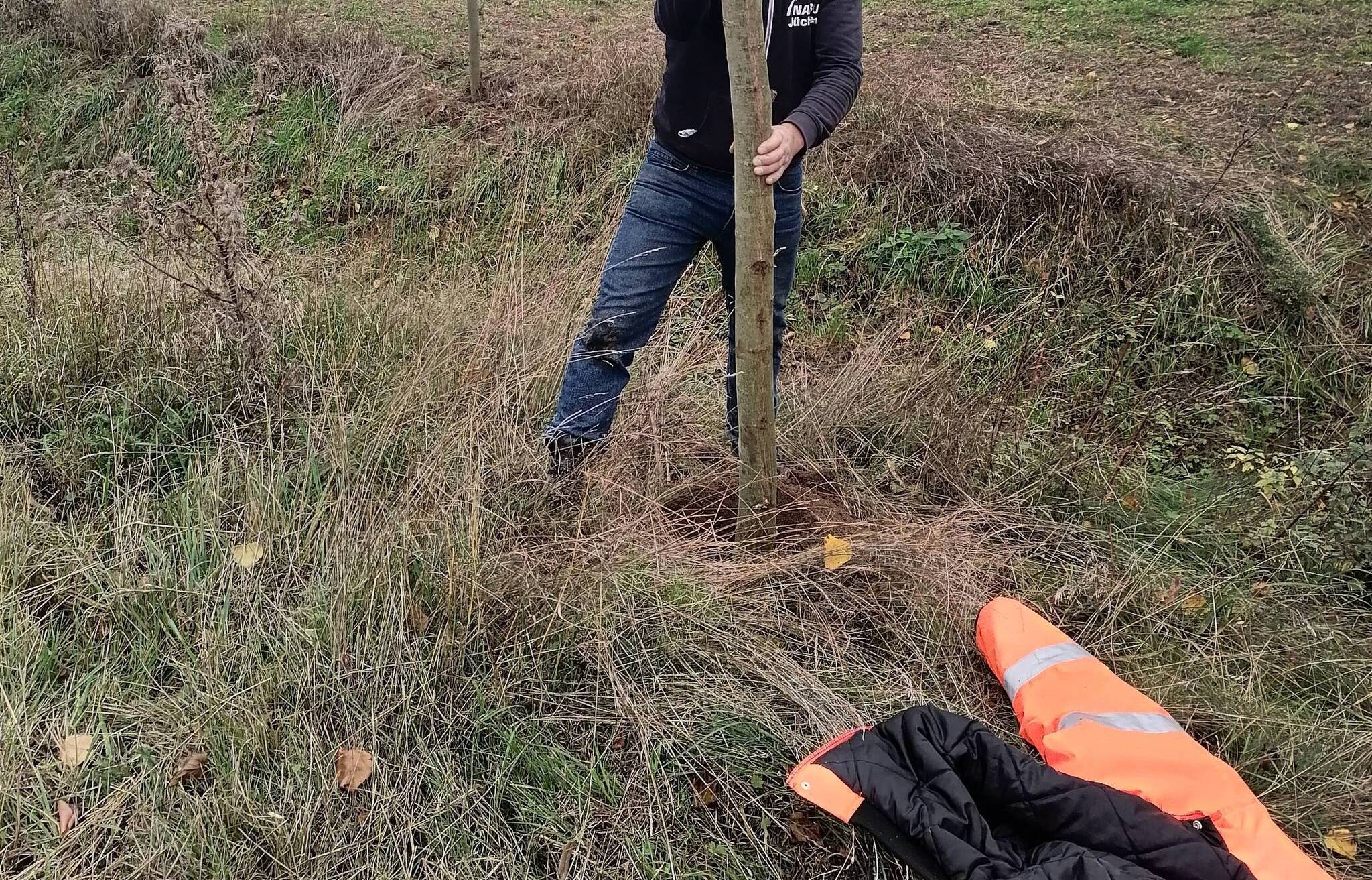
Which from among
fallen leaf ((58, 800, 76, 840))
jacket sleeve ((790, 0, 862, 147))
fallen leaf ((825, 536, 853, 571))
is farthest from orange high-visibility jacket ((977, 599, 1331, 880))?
fallen leaf ((58, 800, 76, 840))

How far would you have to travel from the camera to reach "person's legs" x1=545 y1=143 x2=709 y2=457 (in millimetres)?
2223

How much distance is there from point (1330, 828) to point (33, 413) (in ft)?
11.6

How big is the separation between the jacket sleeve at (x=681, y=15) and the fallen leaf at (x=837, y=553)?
1.35m

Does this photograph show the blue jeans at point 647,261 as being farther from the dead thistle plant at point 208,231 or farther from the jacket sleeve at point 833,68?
the dead thistle plant at point 208,231

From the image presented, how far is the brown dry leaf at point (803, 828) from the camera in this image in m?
1.79

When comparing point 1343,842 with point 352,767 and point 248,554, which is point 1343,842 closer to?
point 352,767

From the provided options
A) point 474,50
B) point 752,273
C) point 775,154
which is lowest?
point 752,273

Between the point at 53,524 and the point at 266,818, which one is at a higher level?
the point at 53,524

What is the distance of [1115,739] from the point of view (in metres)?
1.89

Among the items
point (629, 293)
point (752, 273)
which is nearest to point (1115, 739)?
point (752, 273)

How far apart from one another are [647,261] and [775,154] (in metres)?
0.50

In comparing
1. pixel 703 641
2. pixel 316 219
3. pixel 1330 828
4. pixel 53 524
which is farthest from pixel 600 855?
pixel 316 219

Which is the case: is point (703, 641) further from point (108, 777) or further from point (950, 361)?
point (950, 361)

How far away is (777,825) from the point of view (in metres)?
1.80
